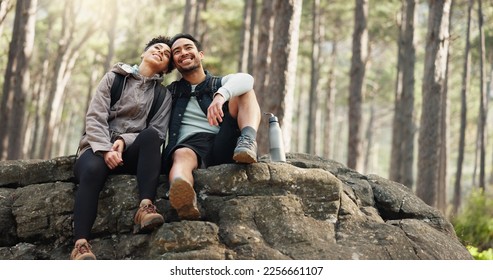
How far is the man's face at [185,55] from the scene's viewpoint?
4180mm

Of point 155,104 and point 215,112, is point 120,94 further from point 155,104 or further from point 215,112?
point 215,112

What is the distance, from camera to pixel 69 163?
4.27 meters

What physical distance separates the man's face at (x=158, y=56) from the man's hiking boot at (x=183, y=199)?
1.28 m

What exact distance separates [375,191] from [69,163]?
3041mm

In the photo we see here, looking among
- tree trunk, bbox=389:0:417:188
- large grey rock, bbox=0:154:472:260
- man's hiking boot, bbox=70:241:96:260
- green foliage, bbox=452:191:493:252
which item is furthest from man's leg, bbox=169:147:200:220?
tree trunk, bbox=389:0:417:188

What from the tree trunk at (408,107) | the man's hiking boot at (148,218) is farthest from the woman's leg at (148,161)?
the tree trunk at (408,107)

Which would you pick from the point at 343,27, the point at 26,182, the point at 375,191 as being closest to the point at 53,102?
the point at 26,182

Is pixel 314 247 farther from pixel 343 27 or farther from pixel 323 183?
pixel 343 27

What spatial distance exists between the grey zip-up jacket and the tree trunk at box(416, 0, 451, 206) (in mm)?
6146

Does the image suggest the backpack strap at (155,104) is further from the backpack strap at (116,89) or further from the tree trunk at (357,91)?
the tree trunk at (357,91)

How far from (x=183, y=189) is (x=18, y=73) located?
8.31m

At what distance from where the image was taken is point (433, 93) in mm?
8672

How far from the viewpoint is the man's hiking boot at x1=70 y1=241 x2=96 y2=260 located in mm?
3240

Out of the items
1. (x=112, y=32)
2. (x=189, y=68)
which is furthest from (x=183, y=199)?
(x=112, y=32)
